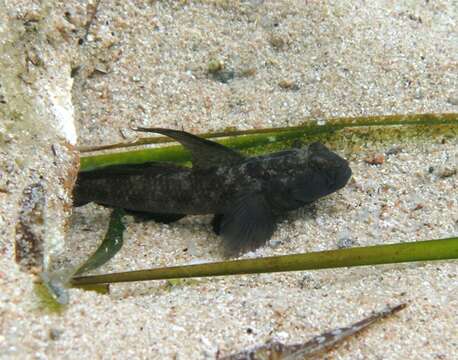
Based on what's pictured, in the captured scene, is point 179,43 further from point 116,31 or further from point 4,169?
point 4,169

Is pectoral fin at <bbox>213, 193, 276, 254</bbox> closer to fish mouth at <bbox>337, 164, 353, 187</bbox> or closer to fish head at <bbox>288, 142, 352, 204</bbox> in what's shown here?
fish head at <bbox>288, 142, 352, 204</bbox>

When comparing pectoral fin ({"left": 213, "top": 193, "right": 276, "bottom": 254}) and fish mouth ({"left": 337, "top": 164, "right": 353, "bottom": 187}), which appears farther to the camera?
fish mouth ({"left": 337, "top": 164, "right": 353, "bottom": 187})

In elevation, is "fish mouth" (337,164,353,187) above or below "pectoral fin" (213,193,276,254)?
above

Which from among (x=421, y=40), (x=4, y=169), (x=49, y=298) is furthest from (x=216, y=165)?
(x=421, y=40)

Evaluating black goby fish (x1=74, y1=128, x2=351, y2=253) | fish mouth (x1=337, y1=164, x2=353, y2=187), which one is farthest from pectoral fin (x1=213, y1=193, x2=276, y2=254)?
fish mouth (x1=337, y1=164, x2=353, y2=187)

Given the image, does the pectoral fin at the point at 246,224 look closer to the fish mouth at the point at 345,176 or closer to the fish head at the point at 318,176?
the fish head at the point at 318,176

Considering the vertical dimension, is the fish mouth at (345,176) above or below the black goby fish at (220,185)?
above

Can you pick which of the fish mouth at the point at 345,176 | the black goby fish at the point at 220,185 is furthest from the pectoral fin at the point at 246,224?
the fish mouth at the point at 345,176
